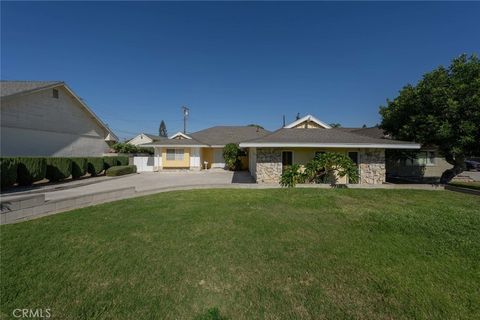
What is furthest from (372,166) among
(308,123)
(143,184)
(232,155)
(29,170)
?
(29,170)

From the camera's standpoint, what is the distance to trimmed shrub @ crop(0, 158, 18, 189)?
9.01 m

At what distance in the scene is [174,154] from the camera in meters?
20.7

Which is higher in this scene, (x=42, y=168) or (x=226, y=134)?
(x=226, y=134)

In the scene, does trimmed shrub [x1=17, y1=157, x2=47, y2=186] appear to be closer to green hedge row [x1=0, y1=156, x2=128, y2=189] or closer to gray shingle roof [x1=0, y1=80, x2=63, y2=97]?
green hedge row [x1=0, y1=156, x2=128, y2=189]

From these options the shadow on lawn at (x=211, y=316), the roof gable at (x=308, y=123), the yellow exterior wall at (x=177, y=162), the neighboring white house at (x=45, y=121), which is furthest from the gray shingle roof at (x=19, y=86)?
the roof gable at (x=308, y=123)

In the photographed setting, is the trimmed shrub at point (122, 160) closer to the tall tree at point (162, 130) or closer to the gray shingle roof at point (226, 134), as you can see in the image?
the gray shingle roof at point (226, 134)

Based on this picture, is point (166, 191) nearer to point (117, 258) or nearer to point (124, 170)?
point (117, 258)

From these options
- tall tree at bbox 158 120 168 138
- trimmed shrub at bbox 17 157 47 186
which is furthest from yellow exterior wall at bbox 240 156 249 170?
tall tree at bbox 158 120 168 138

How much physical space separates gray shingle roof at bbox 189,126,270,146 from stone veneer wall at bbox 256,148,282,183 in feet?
35.5

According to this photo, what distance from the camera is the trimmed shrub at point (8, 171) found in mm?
9008

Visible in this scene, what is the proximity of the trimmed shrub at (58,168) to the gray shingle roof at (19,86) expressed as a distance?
15.2 ft

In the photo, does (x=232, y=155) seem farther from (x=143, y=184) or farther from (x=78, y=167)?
(x=78, y=167)

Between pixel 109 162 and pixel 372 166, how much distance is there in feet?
63.6

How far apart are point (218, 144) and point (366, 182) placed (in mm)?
14476
